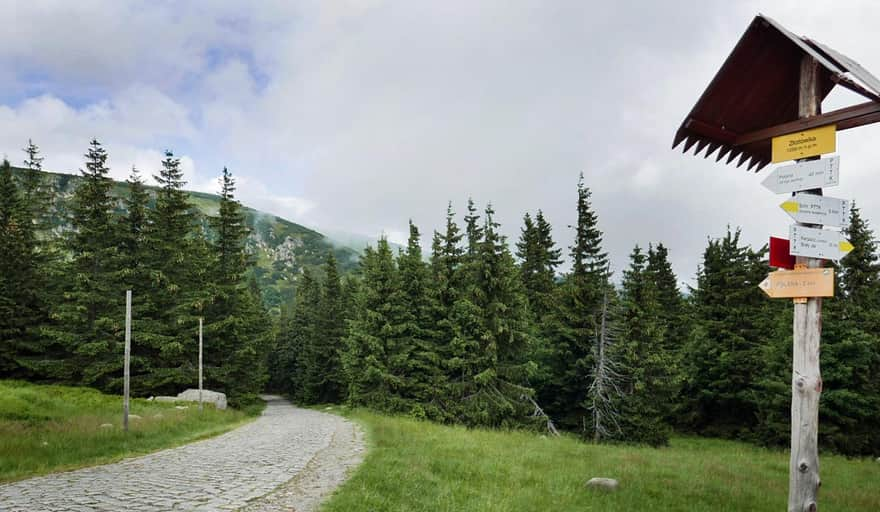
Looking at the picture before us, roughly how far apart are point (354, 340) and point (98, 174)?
65.8 ft

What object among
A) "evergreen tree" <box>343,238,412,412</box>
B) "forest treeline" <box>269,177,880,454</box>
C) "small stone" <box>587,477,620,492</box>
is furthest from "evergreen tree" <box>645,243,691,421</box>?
"small stone" <box>587,477,620,492</box>

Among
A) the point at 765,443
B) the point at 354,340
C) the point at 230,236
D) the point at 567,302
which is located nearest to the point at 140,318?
the point at 230,236

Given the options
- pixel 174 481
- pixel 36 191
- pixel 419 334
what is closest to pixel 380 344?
pixel 419 334

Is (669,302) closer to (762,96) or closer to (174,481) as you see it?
(762,96)

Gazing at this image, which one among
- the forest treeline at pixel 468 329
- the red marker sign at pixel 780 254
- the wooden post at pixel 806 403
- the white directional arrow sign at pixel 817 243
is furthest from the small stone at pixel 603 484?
the forest treeline at pixel 468 329

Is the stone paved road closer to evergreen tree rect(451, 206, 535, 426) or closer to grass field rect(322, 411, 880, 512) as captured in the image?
grass field rect(322, 411, 880, 512)

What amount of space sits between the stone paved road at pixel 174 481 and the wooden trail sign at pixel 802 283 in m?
7.70

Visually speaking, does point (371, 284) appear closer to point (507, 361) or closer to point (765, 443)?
point (507, 361)

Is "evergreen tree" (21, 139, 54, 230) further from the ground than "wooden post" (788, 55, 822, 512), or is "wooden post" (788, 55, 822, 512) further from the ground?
"evergreen tree" (21, 139, 54, 230)

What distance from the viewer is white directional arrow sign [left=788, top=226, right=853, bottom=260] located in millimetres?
5184

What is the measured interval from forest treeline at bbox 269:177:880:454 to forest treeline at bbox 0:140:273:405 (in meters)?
9.94

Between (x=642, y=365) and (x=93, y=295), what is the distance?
32.7m

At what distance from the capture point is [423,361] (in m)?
27.9

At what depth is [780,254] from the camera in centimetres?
558
